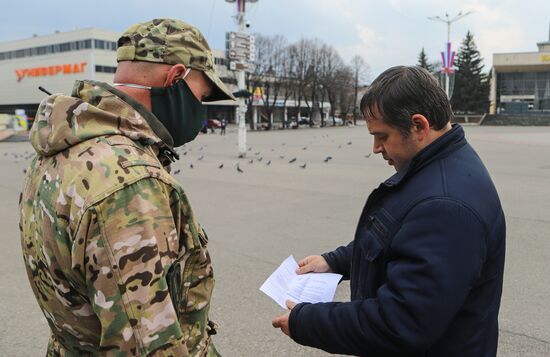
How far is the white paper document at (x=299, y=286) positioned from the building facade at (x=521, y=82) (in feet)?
237

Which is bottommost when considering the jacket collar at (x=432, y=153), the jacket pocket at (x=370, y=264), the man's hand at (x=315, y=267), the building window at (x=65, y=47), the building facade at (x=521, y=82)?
the man's hand at (x=315, y=267)

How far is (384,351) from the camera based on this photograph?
60.1 inches

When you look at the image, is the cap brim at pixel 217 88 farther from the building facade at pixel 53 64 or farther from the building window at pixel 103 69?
the building window at pixel 103 69

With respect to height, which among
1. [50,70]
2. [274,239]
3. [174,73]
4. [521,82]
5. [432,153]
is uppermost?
[50,70]

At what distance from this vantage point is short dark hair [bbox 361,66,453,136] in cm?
158

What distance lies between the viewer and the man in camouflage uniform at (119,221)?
125cm

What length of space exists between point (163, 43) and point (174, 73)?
110 millimetres

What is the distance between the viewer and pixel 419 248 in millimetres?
1417

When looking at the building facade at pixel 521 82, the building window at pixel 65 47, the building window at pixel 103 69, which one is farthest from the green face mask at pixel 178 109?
the building window at pixel 65 47

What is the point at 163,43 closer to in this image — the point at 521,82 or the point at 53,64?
the point at 53,64

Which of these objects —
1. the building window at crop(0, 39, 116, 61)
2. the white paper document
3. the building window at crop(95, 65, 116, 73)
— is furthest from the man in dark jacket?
the building window at crop(95, 65, 116, 73)

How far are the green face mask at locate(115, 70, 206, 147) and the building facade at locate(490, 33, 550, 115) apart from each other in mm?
72679

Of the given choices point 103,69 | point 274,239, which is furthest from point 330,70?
point 274,239

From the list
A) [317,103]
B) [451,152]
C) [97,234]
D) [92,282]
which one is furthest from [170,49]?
[317,103]
